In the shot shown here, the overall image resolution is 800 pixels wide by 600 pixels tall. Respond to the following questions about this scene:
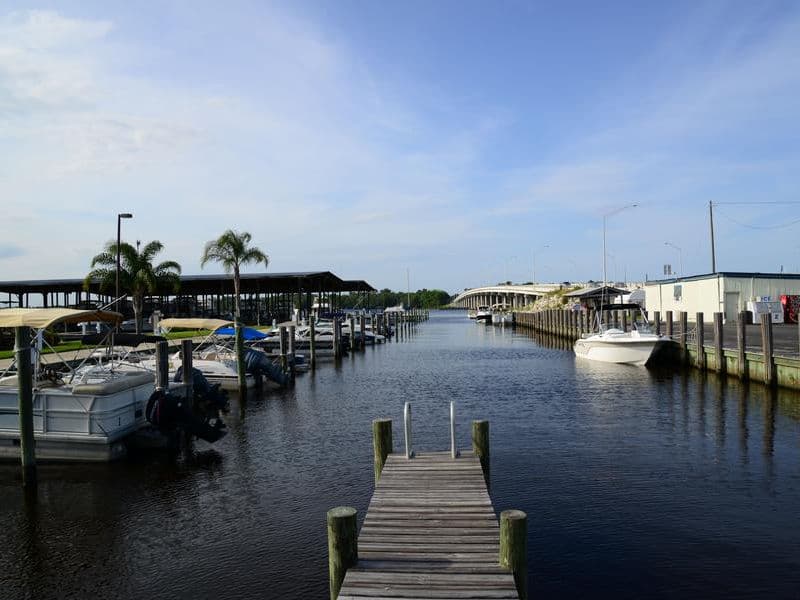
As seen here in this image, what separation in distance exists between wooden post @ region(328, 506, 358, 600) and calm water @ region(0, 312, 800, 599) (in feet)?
5.80

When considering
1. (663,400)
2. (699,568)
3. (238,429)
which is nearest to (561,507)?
(699,568)

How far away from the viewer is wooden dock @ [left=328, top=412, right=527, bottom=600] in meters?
7.23

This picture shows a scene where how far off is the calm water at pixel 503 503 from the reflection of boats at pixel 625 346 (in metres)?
10.5

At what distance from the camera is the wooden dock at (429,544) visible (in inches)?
285

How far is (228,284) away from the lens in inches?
2840

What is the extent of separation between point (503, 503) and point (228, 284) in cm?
6374

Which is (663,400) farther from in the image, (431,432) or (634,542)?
(634,542)

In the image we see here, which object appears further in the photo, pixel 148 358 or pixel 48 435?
pixel 148 358

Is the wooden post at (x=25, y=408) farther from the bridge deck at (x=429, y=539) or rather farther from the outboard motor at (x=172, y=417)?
the bridge deck at (x=429, y=539)

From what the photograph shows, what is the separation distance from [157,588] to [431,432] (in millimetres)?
11197

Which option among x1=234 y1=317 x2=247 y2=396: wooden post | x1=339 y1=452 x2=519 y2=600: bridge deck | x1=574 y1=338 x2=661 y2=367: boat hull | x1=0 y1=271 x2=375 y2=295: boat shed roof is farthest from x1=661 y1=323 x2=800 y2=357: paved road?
x1=0 y1=271 x2=375 y2=295: boat shed roof

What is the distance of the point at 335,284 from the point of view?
249 feet

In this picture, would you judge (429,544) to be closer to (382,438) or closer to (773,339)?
(382,438)

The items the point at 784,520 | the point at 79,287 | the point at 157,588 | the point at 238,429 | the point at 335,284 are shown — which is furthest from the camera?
the point at 335,284
